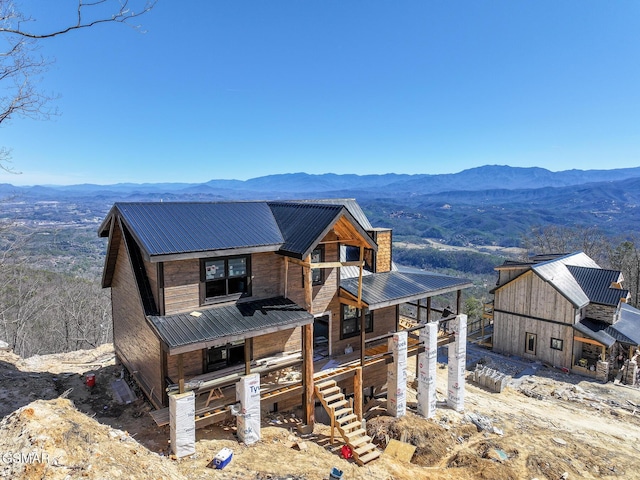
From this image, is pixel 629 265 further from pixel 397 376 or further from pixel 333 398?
pixel 333 398

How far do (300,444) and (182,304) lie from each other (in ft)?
18.2

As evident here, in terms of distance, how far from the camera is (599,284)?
999 inches

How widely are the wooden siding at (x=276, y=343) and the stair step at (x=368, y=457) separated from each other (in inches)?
159

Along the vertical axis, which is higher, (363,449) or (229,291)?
(229,291)

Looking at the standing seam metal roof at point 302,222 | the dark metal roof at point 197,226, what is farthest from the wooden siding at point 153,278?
the standing seam metal roof at point 302,222

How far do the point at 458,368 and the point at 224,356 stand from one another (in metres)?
9.80

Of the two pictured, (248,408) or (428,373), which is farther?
(428,373)

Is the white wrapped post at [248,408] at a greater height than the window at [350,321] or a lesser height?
lesser

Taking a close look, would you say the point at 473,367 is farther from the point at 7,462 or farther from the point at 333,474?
the point at 7,462

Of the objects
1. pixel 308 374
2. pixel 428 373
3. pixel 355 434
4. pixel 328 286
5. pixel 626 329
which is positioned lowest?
pixel 626 329

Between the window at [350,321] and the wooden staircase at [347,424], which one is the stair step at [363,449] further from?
the window at [350,321]

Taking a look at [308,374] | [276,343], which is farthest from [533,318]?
[276,343]

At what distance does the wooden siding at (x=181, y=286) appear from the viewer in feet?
36.1

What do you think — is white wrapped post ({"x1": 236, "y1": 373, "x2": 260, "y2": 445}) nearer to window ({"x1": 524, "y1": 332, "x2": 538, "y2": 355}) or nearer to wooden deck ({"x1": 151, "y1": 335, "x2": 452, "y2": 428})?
wooden deck ({"x1": 151, "y1": 335, "x2": 452, "y2": 428})
